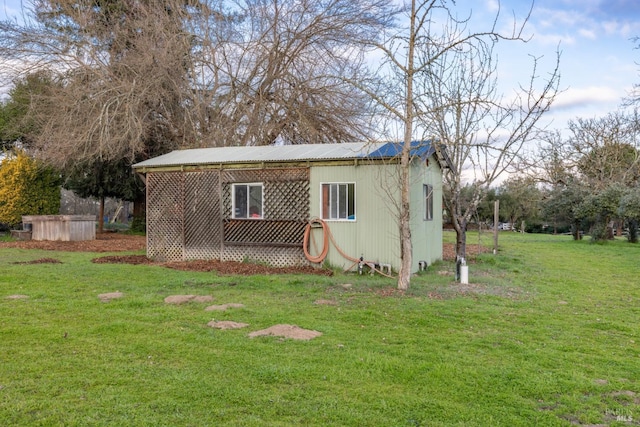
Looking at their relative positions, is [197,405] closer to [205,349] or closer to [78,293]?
[205,349]

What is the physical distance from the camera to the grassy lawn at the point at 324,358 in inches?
138

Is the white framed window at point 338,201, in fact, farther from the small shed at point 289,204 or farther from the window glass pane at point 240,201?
the window glass pane at point 240,201

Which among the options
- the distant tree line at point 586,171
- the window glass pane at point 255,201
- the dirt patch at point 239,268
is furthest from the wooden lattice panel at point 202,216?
the distant tree line at point 586,171

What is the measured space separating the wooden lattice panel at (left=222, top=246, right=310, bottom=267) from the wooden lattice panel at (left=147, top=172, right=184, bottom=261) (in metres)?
1.63

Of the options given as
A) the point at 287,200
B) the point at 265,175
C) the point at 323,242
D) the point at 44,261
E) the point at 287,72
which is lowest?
the point at 44,261

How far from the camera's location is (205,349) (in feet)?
16.1

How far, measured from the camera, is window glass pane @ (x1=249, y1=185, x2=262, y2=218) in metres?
12.0

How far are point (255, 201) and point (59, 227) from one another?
996cm

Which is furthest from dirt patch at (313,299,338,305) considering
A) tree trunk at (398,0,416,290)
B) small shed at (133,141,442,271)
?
small shed at (133,141,442,271)

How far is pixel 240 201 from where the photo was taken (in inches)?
484

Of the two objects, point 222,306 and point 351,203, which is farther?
point 351,203

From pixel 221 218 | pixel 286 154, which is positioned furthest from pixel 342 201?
pixel 221 218

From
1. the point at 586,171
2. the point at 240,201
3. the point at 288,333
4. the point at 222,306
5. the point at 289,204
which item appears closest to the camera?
the point at 288,333

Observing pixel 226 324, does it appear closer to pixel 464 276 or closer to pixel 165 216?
pixel 464 276
